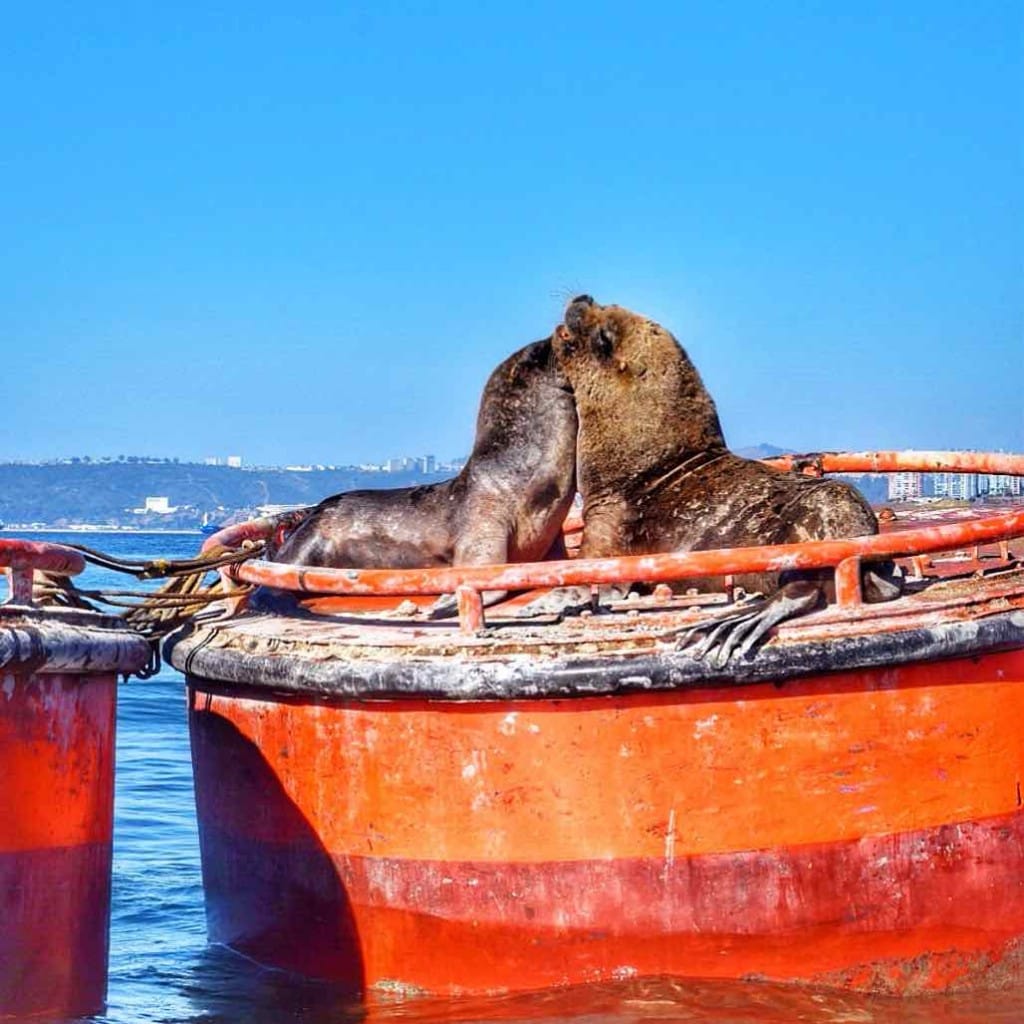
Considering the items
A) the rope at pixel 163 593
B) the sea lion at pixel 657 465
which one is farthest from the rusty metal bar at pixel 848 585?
the rope at pixel 163 593

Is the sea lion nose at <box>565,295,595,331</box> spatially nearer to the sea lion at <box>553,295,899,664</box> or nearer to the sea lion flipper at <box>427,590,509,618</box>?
the sea lion at <box>553,295,899,664</box>

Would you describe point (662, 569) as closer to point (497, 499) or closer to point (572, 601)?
point (572, 601)

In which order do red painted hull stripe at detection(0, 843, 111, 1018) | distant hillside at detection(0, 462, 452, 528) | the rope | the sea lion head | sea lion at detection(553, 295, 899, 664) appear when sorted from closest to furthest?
red painted hull stripe at detection(0, 843, 111, 1018) → sea lion at detection(553, 295, 899, 664) → the rope → the sea lion head → distant hillside at detection(0, 462, 452, 528)

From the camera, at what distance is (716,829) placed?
4.97 metres

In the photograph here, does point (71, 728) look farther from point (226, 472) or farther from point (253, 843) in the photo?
point (226, 472)

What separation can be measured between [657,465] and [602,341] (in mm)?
517

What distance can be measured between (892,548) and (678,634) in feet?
2.09

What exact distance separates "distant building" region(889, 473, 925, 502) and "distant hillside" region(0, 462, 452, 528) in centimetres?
9482

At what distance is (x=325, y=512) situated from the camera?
708 cm

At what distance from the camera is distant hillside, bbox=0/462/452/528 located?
371 ft

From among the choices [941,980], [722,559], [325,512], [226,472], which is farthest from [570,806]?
[226,472]

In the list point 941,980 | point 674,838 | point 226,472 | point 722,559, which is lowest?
point 941,980

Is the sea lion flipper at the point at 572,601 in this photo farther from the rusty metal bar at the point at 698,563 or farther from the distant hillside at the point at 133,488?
the distant hillside at the point at 133,488

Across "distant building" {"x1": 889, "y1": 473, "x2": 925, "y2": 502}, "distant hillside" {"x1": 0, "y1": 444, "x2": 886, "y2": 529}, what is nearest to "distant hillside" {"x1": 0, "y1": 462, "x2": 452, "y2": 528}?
"distant hillside" {"x1": 0, "y1": 444, "x2": 886, "y2": 529}
